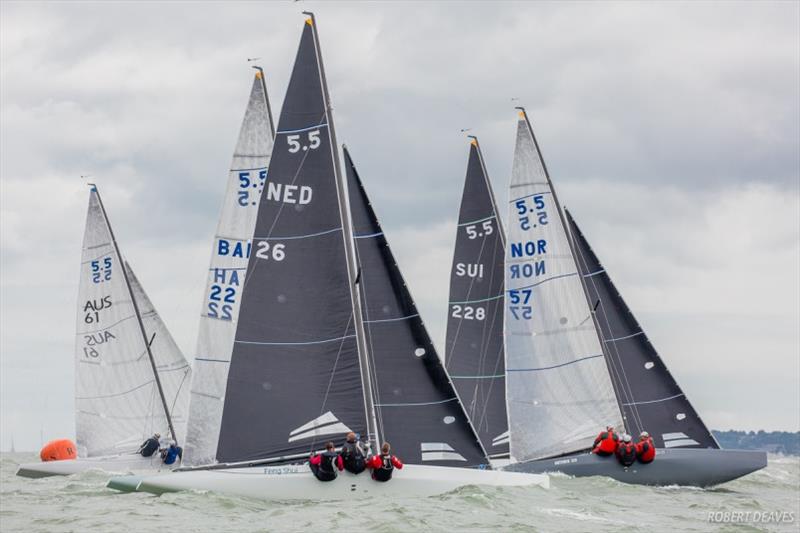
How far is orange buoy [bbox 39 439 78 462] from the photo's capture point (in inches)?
1597

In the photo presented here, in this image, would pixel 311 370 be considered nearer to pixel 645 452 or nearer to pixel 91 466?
pixel 645 452

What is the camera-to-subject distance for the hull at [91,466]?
37281mm

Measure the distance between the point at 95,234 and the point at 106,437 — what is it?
6.57m

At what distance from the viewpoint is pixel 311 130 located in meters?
25.1

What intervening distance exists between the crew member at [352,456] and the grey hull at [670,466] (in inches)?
403

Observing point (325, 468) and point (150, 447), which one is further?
point (150, 447)

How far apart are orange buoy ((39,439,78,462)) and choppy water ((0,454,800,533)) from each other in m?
12.5

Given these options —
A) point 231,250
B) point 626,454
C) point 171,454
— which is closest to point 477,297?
point 626,454

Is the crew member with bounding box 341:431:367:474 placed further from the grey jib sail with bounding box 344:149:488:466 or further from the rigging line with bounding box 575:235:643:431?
the rigging line with bounding box 575:235:643:431

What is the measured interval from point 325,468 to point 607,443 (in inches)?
435

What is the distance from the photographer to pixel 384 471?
74.9 ft

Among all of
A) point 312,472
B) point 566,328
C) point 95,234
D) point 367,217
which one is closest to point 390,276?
point 367,217

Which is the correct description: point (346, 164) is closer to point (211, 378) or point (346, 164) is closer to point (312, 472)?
point (211, 378)

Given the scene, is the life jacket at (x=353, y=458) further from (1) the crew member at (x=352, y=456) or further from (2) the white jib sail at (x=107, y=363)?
(2) the white jib sail at (x=107, y=363)
